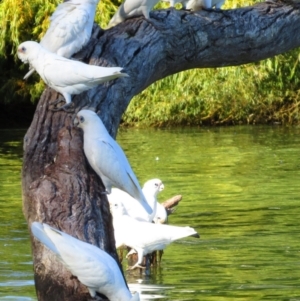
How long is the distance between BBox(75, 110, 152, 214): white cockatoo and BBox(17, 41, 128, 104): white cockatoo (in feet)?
0.47

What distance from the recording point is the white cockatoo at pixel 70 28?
3.99 m

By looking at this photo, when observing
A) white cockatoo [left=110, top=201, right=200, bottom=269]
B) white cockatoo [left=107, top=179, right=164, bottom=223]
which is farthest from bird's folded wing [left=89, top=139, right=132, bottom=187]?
white cockatoo [left=107, top=179, right=164, bottom=223]

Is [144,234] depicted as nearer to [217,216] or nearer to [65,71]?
[217,216]

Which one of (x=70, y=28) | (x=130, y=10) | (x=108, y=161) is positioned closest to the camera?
(x=108, y=161)

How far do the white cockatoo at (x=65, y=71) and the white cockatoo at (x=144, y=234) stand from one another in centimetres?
295

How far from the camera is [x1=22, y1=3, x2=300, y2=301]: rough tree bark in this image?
329 centimetres

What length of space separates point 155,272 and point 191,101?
42.4ft

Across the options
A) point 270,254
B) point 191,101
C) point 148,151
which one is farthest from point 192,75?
point 270,254

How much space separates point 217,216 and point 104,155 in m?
6.45

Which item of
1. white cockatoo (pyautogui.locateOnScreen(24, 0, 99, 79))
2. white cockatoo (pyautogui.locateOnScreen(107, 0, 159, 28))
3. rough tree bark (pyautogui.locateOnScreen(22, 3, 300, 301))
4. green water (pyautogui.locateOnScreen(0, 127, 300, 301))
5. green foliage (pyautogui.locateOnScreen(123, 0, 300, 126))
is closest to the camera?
rough tree bark (pyautogui.locateOnScreen(22, 3, 300, 301))

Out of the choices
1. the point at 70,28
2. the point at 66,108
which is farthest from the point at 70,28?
the point at 66,108

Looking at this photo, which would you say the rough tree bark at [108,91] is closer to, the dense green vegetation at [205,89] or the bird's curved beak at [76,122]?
the bird's curved beak at [76,122]

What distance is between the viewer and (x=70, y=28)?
13.6ft

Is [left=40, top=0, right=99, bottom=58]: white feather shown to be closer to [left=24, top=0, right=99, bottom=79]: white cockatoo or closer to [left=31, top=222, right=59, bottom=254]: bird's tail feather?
[left=24, top=0, right=99, bottom=79]: white cockatoo
